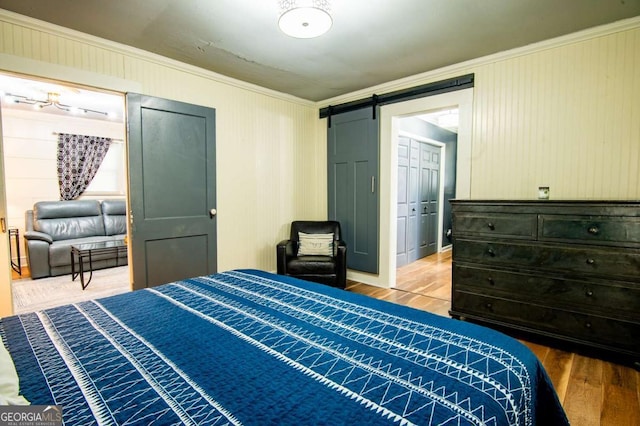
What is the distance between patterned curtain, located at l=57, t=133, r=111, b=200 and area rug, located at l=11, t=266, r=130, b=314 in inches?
71.0

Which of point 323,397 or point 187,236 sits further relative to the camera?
point 187,236

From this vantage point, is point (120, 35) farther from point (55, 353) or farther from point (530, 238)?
point (530, 238)

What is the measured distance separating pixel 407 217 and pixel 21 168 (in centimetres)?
640

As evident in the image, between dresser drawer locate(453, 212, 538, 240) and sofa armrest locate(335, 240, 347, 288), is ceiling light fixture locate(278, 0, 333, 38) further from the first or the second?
sofa armrest locate(335, 240, 347, 288)

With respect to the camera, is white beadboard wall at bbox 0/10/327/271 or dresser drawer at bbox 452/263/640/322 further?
white beadboard wall at bbox 0/10/327/271

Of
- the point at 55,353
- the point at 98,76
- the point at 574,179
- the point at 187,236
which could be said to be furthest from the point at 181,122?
the point at 574,179

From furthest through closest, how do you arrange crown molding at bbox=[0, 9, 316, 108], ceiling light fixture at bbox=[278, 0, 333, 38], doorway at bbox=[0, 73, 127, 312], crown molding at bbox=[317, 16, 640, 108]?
doorway at bbox=[0, 73, 127, 312] → crown molding at bbox=[317, 16, 640, 108] → crown molding at bbox=[0, 9, 316, 108] → ceiling light fixture at bbox=[278, 0, 333, 38]

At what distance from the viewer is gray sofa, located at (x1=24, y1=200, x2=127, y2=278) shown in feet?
14.3

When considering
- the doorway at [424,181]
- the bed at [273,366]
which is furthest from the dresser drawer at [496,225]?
the doorway at [424,181]

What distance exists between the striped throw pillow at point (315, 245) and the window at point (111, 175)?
4412mm

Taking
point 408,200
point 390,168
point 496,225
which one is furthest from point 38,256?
point 496,225

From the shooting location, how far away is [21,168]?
4973mm

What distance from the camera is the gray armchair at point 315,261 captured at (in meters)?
3.51

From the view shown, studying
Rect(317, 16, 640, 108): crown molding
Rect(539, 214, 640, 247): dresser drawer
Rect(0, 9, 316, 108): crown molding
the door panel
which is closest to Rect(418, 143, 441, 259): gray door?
the door panel
